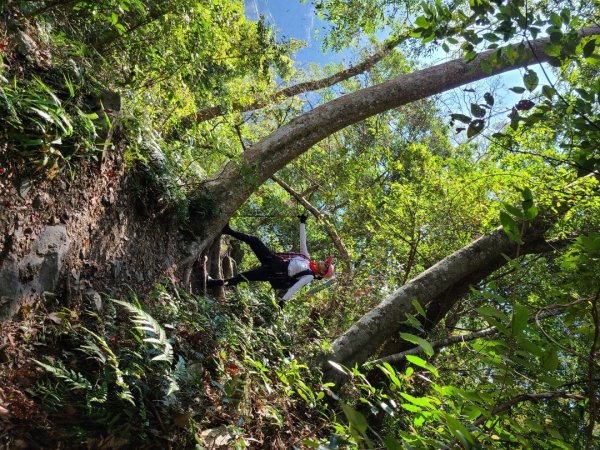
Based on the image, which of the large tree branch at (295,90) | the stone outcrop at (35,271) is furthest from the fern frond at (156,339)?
the large tree branch at (295,90)

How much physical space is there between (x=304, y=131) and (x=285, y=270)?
219cm

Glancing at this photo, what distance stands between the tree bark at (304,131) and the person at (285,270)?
660 mm

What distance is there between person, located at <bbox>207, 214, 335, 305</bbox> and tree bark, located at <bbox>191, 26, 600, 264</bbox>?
66 centimetres

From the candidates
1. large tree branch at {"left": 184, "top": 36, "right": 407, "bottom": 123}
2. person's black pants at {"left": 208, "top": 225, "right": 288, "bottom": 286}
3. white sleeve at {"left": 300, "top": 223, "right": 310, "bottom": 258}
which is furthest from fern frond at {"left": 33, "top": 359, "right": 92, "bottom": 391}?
large tree branch at {"left": 184, "top": 36, "right": 407, "bottom": 123}

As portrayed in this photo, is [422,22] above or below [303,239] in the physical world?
below

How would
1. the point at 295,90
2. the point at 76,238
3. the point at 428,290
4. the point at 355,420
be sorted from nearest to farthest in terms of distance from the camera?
the point at 355,420, the point at 76,238, the point at 428,290, the point at 295,90

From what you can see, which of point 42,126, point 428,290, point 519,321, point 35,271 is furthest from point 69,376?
point 428,290

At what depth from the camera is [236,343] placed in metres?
3.94

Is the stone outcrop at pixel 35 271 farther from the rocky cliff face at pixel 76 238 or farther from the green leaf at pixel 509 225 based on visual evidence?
the green leaf at pixel 509 225

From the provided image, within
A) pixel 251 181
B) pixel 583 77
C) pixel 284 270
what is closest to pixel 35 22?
pixel 251 181

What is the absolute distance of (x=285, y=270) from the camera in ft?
21.1

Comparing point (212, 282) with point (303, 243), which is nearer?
point (212, 282)

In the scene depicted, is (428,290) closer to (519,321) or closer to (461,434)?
(519,321)

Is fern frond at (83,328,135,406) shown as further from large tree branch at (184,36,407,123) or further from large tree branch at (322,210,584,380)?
large tree branch at (184,36,407,123)
